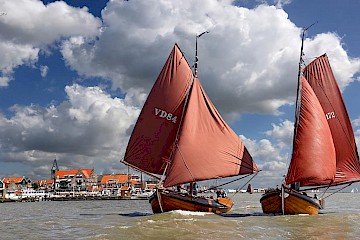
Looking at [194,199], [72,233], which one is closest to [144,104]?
[194,199]

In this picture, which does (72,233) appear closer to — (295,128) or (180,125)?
(180,125)

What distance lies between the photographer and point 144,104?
142ft

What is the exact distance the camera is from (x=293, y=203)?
38.8 metres

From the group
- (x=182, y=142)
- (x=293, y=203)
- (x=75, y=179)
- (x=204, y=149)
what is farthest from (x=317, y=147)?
(x=75, y=179)

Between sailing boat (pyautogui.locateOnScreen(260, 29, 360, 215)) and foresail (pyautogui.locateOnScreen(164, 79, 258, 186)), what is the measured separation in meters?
4.64

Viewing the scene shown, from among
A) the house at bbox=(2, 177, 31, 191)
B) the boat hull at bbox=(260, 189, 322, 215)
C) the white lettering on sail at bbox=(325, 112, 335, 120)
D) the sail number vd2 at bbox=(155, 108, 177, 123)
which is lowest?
the boat hull at bbox=(260, 189, 322, 215)

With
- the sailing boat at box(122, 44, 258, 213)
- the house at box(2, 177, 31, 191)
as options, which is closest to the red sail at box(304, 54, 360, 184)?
the sailing boat at box(122, 44, 258, 213)

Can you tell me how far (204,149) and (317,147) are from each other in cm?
1062

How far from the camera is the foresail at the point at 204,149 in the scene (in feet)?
130

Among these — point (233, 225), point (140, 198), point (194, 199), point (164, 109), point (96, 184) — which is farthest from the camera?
point (96, 184)

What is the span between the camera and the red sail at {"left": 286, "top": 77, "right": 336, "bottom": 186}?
3925 cm

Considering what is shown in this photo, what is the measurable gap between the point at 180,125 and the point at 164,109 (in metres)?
2.65

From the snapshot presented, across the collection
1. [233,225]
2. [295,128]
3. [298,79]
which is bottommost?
[233,225]

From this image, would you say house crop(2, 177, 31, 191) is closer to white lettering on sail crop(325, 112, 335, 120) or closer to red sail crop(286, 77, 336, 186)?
white lettering on sail crop(325, 112, 335, 120)
